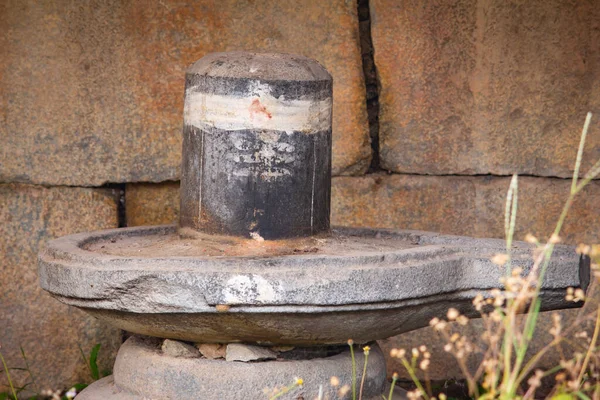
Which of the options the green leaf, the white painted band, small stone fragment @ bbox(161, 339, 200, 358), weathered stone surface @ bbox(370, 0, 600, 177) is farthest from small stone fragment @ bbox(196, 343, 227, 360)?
weathered stone surface @ bbox(370, 0, 600, 177)

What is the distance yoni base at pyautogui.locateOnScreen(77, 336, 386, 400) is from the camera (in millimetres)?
3062

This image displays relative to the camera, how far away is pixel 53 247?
320 cm

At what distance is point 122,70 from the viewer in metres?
4.36

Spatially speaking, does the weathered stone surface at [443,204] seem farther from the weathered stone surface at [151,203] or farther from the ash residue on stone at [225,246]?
the ash residue on stone at [225,246]

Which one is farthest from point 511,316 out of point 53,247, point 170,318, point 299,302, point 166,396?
point 53,247

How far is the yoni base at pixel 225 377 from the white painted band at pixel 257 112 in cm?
77

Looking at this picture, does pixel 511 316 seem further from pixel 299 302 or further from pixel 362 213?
pixel 362 213

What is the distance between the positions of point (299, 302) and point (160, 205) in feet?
6.10

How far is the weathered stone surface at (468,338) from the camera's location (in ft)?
14.8

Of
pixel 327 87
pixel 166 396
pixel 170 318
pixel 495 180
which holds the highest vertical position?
pixel 327 87

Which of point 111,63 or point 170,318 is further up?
point 111,63

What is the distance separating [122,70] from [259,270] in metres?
1.86

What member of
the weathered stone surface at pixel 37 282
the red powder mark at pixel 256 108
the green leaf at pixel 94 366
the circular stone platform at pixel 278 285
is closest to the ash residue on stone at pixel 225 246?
the circular stone platform at pixel 278 285

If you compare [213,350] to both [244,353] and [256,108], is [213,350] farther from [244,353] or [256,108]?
[256,108]
